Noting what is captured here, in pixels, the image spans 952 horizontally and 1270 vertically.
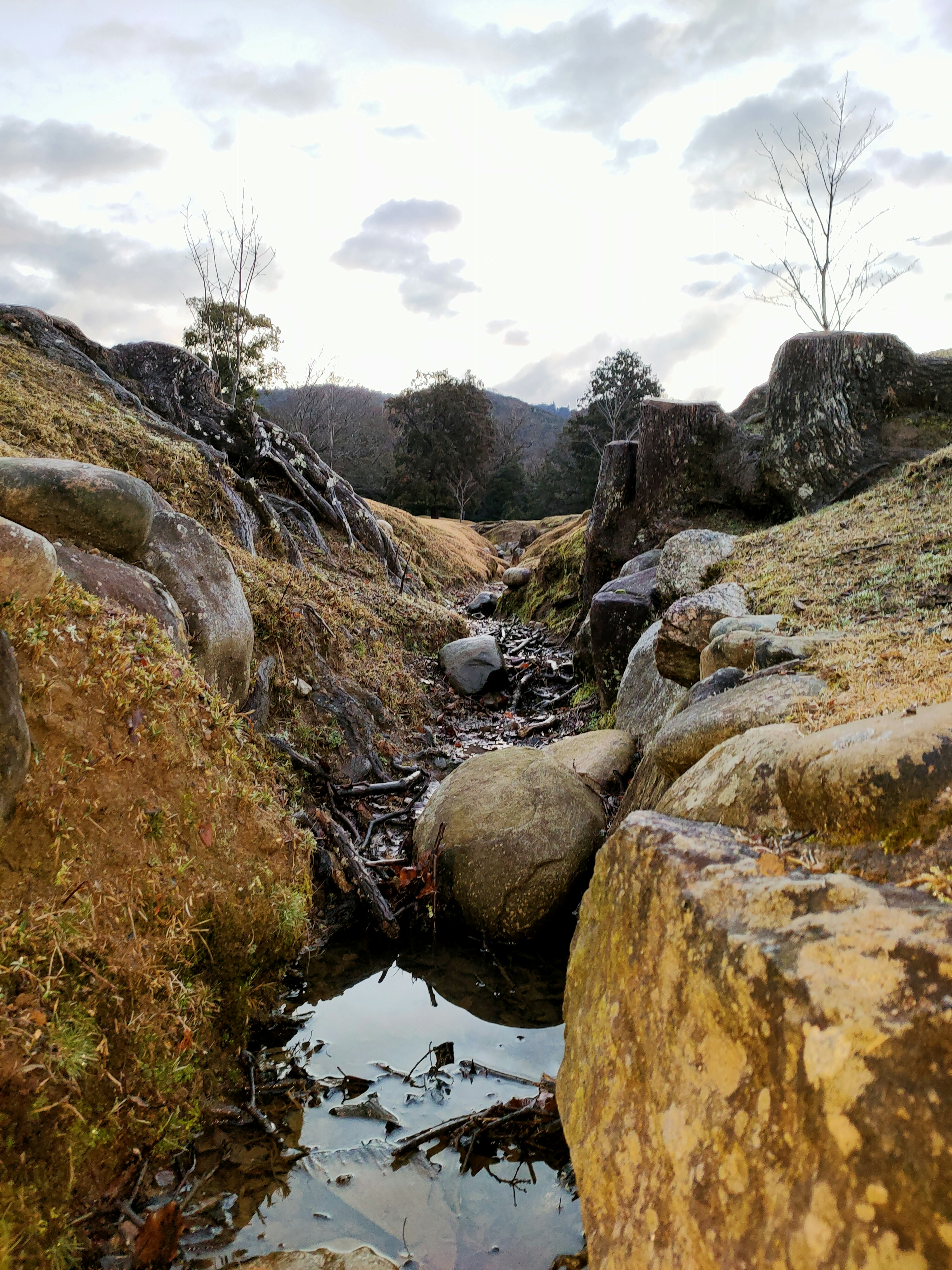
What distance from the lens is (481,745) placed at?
7.93 meters

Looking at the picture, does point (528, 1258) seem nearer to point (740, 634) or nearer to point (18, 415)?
point (740, 634)

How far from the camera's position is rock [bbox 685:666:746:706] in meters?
4.16

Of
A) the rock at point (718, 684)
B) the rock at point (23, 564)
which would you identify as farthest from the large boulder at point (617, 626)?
the rock at point (23, 564)

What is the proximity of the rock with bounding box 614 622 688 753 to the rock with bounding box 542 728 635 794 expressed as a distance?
163 millimetres

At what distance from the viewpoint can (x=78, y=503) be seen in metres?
4.57

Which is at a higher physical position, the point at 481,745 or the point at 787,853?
the point at 787,853

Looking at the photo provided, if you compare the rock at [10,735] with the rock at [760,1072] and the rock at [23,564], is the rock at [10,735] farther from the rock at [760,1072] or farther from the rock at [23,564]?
the rock at [760,1072]

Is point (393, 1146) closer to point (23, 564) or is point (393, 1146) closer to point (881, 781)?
point (881, 781)

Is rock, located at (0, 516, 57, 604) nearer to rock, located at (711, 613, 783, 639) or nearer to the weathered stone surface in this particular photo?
rock, located at (711, 613, 783, 639)

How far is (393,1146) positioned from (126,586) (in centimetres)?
345

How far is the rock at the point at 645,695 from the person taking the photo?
5.85 meters

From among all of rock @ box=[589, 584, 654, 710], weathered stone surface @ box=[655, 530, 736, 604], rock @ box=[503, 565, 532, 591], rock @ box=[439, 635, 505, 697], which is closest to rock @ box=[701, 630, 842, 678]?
weathered stone surface @ box=[655, 530, 736, 604]

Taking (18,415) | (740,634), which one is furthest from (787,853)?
(18,415)

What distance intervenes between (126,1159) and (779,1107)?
2272 millimetres
